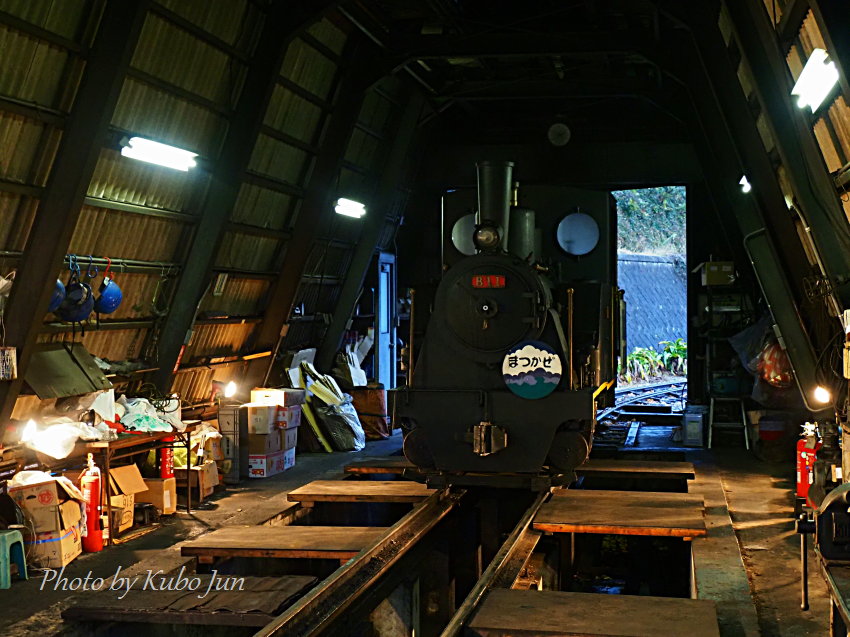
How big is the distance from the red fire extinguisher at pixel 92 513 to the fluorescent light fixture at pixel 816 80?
18.2 ft

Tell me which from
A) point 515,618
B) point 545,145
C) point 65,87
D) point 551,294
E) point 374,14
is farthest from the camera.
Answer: point 545,145

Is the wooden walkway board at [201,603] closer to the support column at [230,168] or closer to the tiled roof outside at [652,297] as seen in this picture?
the support column at [230,168]

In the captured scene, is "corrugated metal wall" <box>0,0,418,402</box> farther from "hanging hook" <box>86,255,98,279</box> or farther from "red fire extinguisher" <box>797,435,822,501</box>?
"red fire extinguisher" <box>797,435,822,501</box>

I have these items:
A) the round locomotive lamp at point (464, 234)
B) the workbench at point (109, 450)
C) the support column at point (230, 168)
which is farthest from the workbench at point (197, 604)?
the support column at point (230, 168)

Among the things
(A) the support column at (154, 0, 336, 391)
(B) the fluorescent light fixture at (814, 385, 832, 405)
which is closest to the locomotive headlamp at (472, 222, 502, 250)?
(A) the support column at (154, 0, 336, 391)

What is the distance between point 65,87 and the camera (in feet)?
23.8

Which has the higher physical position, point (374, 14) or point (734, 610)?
point (374, 14)

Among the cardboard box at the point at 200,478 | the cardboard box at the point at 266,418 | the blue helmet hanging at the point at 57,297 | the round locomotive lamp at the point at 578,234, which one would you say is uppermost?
the round locomotive lamp at the point at 578,234

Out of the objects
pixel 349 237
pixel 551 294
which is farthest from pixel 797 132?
pixel 349 237

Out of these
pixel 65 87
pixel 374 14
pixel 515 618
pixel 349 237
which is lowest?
pixel 515 618

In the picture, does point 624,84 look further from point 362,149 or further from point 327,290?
point 327,290

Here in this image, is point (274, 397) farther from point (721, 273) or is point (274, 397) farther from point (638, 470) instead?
point (721, 273)

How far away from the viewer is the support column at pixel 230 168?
9234 mm

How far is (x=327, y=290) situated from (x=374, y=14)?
4.06 m
